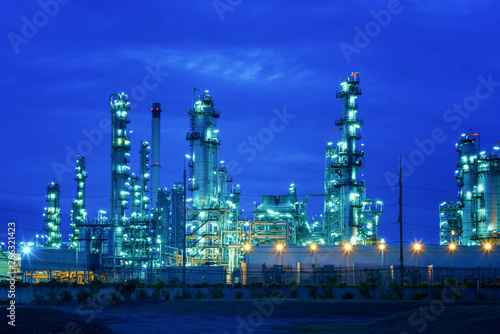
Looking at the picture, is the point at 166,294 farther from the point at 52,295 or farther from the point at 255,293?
the point at 52,295

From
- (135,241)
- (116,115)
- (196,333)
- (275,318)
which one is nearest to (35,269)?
(135,241)

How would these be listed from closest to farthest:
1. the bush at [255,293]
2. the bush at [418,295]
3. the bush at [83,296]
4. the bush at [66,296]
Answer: the bush at [418,295]
the bush at [255,293]
the bush at [83,296]
the bush at [66,296]

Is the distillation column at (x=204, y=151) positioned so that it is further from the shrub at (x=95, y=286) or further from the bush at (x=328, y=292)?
the bush at (x=328, y=292)

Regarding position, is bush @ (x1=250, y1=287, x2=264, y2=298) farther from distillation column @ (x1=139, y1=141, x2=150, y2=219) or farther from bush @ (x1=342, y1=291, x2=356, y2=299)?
distillation column @ (x1=139, y1=141, x2=150, y2=219)

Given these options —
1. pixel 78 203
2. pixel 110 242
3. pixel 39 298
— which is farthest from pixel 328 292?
pixel 78 203

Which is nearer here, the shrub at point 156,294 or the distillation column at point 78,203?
the shrub at point 156,294

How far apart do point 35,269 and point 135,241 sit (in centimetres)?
1444

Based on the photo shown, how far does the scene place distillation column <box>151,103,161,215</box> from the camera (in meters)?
86.1

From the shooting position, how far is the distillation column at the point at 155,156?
86125 mm

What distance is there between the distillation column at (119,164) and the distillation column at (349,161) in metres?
26.5

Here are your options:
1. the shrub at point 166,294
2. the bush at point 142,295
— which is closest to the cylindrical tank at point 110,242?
the shrub at point 166,294

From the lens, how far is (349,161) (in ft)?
Answer: 231
